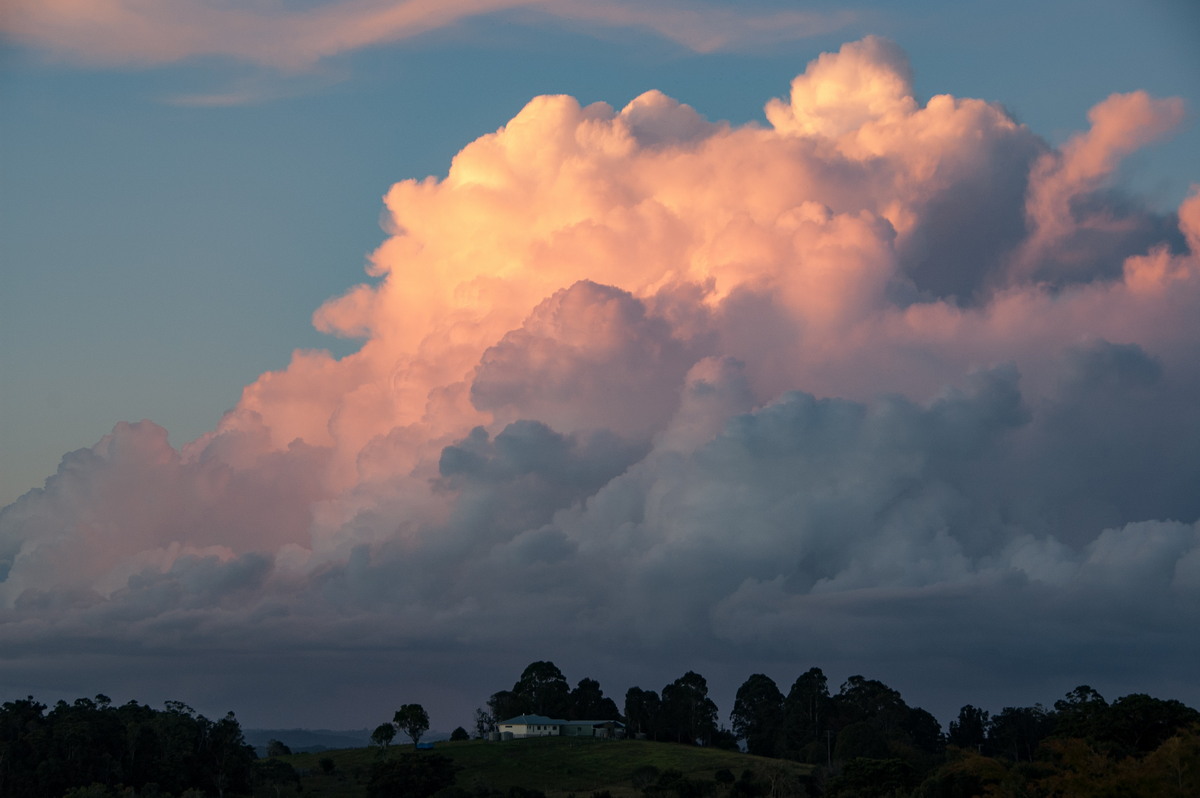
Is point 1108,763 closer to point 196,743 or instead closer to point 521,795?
point 521,795

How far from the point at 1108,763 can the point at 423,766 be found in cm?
10470

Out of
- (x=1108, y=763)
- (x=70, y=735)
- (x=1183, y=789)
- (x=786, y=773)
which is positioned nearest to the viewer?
(x=1183, y=789)

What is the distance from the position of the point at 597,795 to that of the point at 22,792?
75.8 m

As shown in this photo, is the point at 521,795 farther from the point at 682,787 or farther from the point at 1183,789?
the point at 1183,789

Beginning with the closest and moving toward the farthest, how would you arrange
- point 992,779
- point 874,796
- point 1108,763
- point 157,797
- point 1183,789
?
point 1183,789 → point 1108,763 → point 992,779 → point 874,796 → point 157,797

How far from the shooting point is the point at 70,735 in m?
181

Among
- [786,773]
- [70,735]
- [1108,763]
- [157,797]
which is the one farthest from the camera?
[786,773]

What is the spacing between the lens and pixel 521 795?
181875 mm

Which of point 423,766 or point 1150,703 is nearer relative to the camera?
point 1150,703

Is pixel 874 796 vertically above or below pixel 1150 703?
below

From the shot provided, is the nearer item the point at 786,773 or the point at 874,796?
the point at 874,796

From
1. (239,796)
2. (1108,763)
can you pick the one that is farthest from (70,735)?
(1108,763)

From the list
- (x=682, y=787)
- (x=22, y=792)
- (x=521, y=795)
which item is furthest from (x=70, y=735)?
(x=682, y=787)

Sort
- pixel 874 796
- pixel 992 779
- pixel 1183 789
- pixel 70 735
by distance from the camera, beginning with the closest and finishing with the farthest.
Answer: pixel 1183 789, pixel 992 779, pixel 874 796, pixel 70 735
